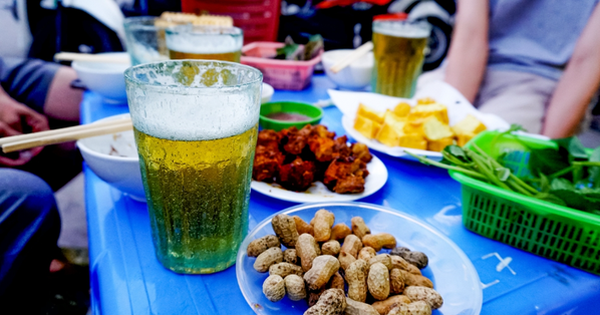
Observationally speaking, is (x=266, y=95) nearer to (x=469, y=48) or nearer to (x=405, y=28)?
(x=405, y=28)

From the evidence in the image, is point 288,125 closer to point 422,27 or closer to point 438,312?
point 438,312

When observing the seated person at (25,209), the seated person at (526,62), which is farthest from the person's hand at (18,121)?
the seated person at (526,62)

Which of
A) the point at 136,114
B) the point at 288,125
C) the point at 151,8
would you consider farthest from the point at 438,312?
the point at 151,8

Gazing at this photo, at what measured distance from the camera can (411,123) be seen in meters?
1.11

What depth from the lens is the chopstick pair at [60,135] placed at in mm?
656

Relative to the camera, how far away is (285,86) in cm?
164

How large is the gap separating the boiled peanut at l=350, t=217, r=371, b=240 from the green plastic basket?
Answer: 0.23m

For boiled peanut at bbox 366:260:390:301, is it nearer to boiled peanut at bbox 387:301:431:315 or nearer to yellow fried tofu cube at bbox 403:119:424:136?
boiled peanut at bbox 387:301:431:315

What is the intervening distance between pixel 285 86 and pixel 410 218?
1.04 m

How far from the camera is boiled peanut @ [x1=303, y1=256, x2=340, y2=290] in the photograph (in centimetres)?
56

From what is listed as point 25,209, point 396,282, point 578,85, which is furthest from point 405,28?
point 25,209

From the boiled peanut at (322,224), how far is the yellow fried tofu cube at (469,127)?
1.96 feet

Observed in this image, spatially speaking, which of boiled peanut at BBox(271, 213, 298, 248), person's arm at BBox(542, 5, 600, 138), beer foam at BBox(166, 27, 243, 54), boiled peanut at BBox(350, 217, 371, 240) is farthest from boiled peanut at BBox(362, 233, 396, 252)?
person's arm at BBox(542, 5, 600, 138)

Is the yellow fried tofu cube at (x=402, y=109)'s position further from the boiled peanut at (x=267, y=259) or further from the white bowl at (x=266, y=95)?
the boiled peanut at (x=267, y=259)
